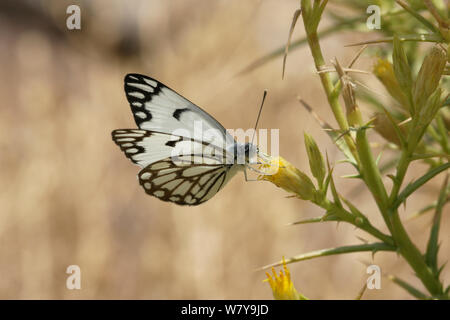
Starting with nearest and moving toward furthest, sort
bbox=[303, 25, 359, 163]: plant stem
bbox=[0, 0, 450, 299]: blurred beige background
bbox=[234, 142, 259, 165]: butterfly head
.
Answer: bbox=[303, 25, 359, 163]: plant stem
bbox=[234, 142, 259, 165]: butterfly head
bbox=[0, 0, 450, 299]: blurred beige background

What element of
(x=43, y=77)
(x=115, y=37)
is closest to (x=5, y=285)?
(x=43, y=77)

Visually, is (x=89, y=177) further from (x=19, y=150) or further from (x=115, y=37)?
(x=115, y=37)

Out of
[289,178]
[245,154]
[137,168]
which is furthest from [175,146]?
[137,168]

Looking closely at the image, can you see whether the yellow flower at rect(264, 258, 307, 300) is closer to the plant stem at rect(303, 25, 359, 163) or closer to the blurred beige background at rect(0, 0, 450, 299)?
the plant stem at rect(303, 25, 359, 163)

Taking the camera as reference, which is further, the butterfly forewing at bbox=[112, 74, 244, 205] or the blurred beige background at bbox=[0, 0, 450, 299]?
the blurred beige background at bbox=[0, 0, 450, 299]

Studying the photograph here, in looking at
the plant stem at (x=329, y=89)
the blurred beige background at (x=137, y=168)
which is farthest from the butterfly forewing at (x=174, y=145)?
the blurred beige background at (x=137, y=168)

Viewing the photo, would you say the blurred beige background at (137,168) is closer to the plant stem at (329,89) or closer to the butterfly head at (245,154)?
the butterfly head at (245,154)

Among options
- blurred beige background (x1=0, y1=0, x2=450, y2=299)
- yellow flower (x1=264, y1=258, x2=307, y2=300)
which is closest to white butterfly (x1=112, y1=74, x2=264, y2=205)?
yellow flower (x1=264, y1=258, x2=307, y2=300)
